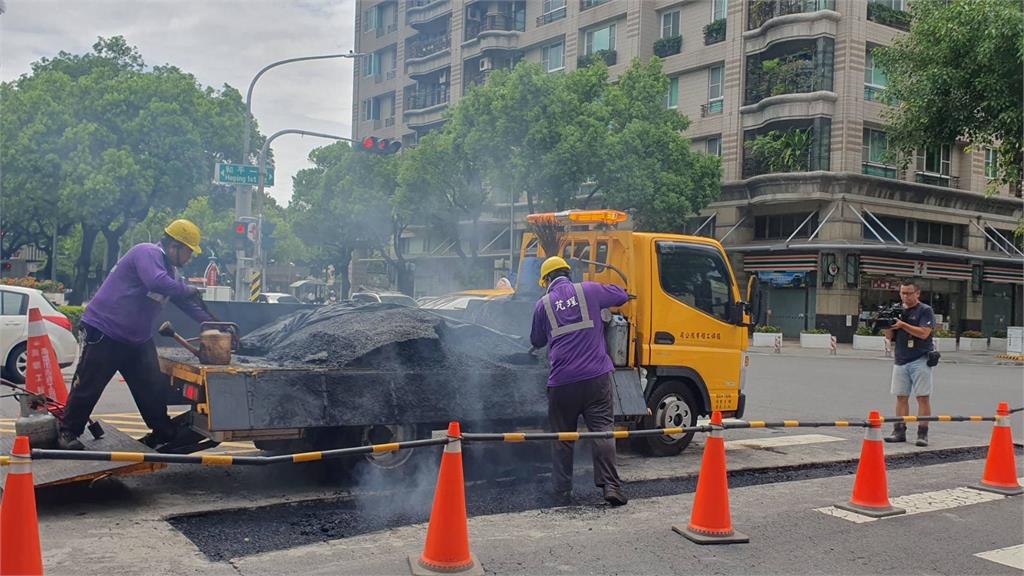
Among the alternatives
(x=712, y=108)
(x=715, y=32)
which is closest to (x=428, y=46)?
(x=715, y=32)

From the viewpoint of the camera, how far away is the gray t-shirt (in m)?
9.68

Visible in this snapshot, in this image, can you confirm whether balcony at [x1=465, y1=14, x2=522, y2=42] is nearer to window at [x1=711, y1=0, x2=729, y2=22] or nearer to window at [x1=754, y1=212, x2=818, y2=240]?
window at [x1=711, y1=0, x2=729, y2=22]

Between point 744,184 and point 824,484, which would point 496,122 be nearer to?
point 744,184

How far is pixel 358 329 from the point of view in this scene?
685 cm

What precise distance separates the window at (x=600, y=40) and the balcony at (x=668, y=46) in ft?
7.47

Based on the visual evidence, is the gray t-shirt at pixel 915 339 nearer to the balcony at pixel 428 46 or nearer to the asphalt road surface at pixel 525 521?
the asphalt road surface at pixel 525 521

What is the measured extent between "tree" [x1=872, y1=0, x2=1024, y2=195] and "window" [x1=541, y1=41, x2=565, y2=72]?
2141cm

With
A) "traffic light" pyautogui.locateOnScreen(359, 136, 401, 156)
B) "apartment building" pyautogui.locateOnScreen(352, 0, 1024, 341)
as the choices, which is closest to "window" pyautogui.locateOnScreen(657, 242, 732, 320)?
"traffic light" pyautogui.locateOnScreen(359, 136, 401, 156)

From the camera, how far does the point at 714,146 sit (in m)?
35.7

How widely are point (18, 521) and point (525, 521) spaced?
306cm

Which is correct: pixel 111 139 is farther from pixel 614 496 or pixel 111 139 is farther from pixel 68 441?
pixel 614 496

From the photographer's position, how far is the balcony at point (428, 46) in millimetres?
49250

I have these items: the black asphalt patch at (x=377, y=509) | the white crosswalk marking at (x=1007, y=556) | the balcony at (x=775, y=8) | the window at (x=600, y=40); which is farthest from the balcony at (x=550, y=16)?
the white crosswalk marking at (x=1007, y=556)

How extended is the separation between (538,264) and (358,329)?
8.21ft
